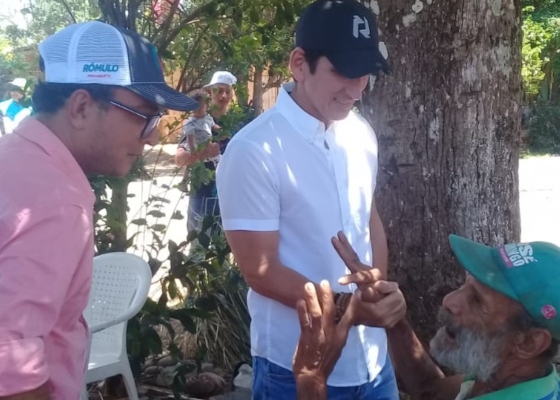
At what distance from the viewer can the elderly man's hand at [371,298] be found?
223cm

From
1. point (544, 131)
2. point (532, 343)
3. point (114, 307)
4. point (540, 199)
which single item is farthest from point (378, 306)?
point (544, 131)

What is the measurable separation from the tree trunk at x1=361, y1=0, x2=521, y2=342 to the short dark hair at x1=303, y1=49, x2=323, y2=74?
31.1 inches

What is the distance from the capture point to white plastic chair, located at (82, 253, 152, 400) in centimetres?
409

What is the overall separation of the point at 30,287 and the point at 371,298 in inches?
38.0

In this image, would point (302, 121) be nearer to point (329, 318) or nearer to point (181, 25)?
point (329, 318)

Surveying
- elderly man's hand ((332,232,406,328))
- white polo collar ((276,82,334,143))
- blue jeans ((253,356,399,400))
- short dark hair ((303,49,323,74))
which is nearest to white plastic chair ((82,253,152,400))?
blue jeans ((253,356,399,400))

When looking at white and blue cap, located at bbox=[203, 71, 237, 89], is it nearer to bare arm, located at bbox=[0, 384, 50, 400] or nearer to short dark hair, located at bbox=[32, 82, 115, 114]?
short dark hair, located at bbox=[32, 82, 115, 114]

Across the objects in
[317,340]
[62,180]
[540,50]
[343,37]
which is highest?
[540,50]

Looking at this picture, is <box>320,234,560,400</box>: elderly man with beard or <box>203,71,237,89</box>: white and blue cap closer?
<box>320,234,560,400</box>: elderly man with beard

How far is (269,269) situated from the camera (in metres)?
2.45

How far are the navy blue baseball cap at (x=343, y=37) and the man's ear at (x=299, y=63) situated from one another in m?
0.02

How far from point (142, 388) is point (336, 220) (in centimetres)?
294

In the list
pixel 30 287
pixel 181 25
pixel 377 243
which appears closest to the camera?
pixel 30 287

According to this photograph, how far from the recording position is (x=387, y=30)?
3.33 metres
